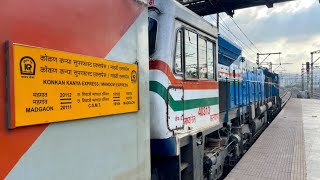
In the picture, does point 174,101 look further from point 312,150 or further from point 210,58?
point 312,150

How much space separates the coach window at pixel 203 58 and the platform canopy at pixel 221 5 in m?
10.8

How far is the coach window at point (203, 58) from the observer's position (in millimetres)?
5270

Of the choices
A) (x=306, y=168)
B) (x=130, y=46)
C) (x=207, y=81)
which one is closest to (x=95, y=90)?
(x=130, y=46)

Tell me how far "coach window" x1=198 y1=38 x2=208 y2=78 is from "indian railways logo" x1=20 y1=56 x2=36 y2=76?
3.37 m

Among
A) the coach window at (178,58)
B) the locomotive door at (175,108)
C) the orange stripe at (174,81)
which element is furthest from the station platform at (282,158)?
the coach window at (178,58)

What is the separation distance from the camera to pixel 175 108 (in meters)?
4.48

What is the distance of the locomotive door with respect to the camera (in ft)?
14.3

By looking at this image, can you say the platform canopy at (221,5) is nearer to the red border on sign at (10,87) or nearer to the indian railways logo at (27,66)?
the indian railways logo at (27,66)

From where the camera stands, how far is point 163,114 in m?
4.24

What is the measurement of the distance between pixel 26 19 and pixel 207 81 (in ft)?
12.4

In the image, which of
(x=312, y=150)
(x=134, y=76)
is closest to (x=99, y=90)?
(x=134, y=76)

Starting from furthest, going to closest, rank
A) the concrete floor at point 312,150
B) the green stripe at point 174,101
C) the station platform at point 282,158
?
the concrete floor at point 312,150
the station platform at point 282,158
the green stripe at point 174,101

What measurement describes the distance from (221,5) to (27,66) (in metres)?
15.5

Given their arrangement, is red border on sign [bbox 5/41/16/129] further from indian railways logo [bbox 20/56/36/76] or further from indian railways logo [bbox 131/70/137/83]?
indian railways logo [bbox 131/70/137/83]
